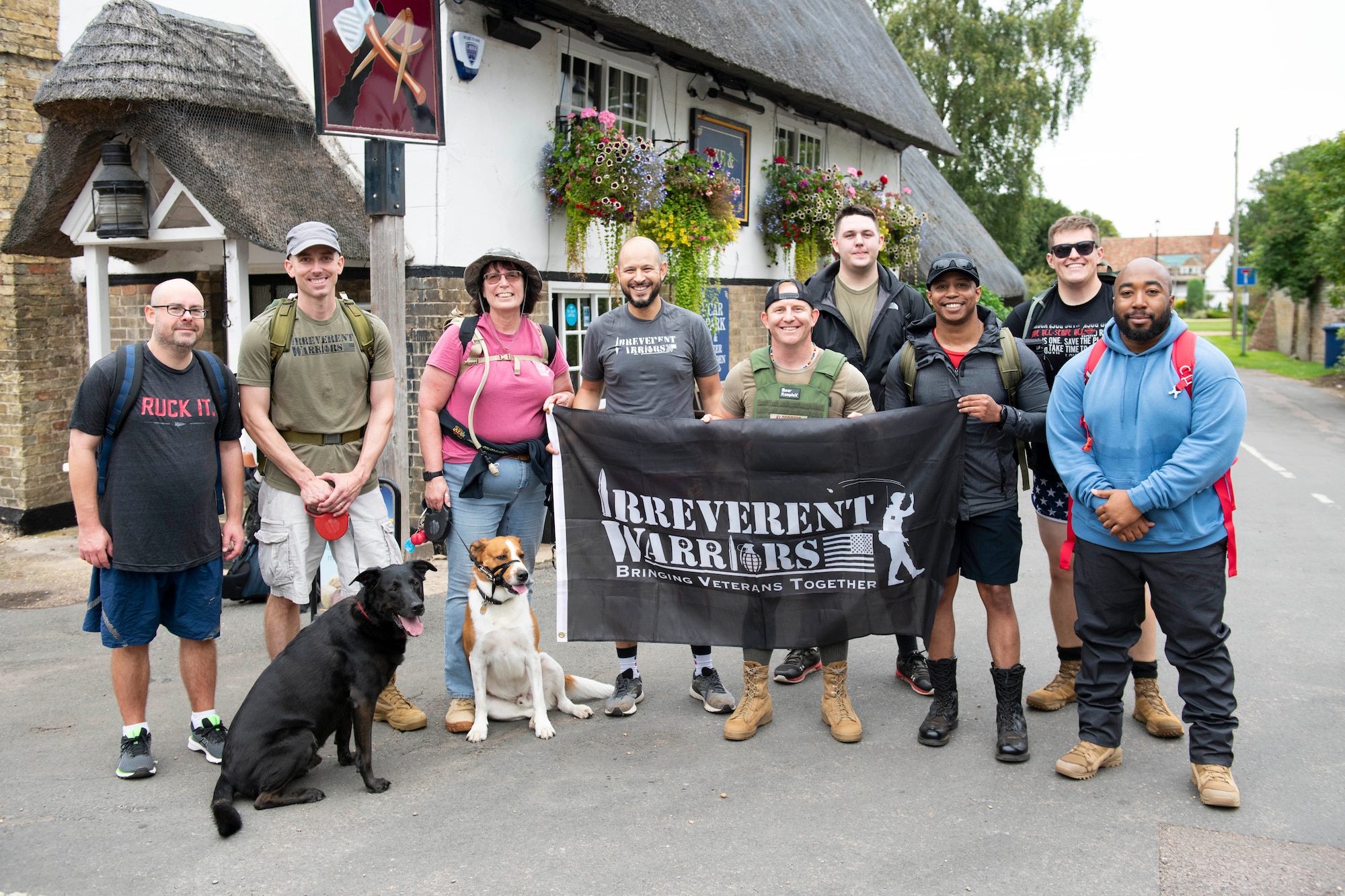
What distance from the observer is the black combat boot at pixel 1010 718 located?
436 centimetres

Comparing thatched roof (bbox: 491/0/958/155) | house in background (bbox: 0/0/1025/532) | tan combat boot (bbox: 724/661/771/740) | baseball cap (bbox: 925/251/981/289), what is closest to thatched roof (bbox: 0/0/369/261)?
house in background (bbox: 0/0/1025/532)

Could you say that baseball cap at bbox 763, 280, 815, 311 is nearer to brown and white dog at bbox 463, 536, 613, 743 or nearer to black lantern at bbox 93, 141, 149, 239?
brown and white dog at bbox 463, 536, 613, 743

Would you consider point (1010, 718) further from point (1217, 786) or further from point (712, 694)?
point (712, 694)

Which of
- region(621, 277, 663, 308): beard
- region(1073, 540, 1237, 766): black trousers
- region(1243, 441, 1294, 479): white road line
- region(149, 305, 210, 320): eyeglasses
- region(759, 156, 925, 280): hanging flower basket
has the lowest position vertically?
region(1243, 441, 1294, 479): white road line

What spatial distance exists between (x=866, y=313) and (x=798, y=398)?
981mm

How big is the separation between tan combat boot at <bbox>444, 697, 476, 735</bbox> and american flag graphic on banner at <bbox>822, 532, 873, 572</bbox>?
1849 millimetres

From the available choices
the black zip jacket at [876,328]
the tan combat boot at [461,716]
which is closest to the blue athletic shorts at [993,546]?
the black zip jacket at [876,328]

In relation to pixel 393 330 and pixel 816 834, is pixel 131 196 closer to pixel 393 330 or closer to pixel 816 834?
pixel 393 330

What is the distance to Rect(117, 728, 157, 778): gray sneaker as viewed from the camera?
168 inches

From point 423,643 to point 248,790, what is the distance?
2.29m

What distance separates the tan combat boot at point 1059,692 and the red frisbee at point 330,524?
352 centimetres

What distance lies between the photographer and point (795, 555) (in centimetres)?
463

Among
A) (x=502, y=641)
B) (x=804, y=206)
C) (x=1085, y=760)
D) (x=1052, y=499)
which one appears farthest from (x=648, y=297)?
(x=804, y=206)

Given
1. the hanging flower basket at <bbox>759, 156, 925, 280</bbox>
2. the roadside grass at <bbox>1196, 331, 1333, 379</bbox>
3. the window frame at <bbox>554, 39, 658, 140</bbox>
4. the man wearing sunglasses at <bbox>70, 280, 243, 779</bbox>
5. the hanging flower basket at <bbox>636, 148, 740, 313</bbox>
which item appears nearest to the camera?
the man wearing sunglasses at <bbox>70, 280, 243, 779</bbox>
